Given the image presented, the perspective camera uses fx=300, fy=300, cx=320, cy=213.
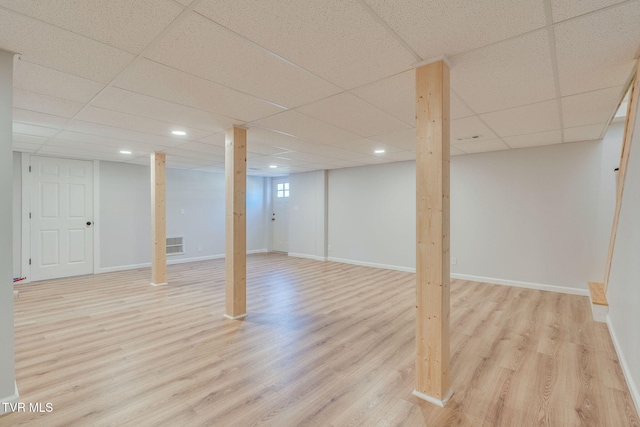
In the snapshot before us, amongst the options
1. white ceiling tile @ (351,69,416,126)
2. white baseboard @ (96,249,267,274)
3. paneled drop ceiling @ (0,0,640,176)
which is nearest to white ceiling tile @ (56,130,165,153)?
paneled drop ceiling @ (0,0,640,176)

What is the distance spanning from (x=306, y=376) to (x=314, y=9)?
2.44 metres

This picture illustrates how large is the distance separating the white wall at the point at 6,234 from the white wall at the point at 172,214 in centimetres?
504

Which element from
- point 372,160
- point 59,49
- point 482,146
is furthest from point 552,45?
point 372,160

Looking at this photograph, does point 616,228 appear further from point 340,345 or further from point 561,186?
point 340,345

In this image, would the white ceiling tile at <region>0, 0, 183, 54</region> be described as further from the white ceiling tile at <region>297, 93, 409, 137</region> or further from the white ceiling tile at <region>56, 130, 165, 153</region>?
the white ceiling tile at <region>56, 130, 165, 153</region>

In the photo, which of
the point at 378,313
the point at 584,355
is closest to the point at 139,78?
the point at 378,313

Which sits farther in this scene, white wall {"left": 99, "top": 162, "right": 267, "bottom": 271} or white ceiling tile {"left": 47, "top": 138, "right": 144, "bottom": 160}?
white wall {"left": 99, "top": 162, "right": 267, "bottom": 271}

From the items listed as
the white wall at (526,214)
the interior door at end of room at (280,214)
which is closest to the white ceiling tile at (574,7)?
the white wall at (526,214)

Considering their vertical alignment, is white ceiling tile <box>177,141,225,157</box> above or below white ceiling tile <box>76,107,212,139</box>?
above

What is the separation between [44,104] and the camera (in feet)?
9.05

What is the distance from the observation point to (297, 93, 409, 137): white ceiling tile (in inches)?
109

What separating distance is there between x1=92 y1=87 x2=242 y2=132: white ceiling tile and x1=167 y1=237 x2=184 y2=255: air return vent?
4.71 meters

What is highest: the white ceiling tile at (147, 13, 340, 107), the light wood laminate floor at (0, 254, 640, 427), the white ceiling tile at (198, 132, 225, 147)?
the white ceiling tile at (198, 132, 225, 147)

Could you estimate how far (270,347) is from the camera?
2.83 metres
